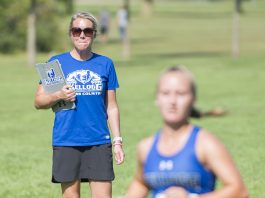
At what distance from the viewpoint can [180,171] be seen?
16.3ft

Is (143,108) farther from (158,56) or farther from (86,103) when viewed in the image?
(158,56)

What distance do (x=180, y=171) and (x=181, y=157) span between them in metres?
0.08

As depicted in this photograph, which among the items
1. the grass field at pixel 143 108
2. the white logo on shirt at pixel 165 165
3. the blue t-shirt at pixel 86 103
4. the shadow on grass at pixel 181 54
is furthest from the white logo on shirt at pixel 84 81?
the shadow on grass at pixel 181 54

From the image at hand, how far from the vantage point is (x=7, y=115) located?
2345 centimetres

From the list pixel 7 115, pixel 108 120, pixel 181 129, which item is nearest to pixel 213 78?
pixel 7 115

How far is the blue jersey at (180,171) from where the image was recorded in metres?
4.93

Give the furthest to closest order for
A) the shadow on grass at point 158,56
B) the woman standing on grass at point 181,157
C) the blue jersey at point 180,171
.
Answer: the shadow on grass at point 158,56, the blue jersey at point 180,171, the woman standing on grass at point 181,157

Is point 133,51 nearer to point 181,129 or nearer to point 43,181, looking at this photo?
point 43,181

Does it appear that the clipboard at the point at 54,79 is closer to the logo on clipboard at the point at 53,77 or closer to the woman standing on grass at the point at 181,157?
the logo on clipboard at the point at 53,77

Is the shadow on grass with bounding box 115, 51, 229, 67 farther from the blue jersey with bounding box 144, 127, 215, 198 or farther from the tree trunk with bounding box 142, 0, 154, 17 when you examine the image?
the tree trunk with bounding box 142, 0, 154, 17

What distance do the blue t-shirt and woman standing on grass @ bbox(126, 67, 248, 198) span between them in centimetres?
279

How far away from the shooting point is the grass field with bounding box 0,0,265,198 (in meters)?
13.7

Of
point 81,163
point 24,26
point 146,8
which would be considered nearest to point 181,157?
point 81,163

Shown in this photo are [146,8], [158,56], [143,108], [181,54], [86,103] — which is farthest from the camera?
[146,8]
